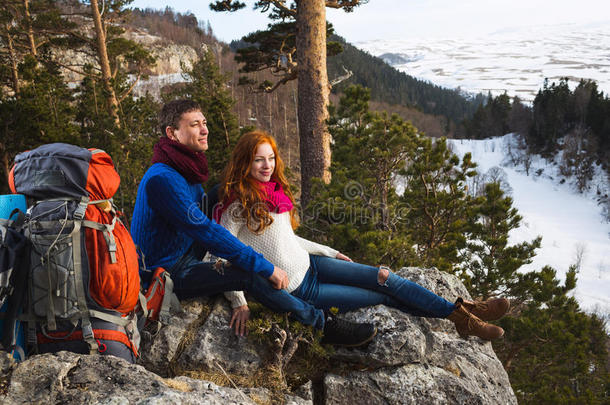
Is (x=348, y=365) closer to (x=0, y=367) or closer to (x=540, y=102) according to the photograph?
(x=0, y=367)

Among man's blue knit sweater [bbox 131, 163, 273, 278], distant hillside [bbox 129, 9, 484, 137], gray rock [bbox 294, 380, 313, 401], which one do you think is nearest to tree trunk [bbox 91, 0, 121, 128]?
man's blue knit sweater [bbox 131, 163, 273, 278]

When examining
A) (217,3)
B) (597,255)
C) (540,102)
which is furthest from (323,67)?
(540,102)

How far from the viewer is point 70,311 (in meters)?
1.74

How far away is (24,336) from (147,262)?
2.69ft

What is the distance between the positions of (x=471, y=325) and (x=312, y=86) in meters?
5.14

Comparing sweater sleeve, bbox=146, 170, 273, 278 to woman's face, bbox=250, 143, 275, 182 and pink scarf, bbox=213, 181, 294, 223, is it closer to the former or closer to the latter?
pink scarf, bbox=213, 181, 294, 223

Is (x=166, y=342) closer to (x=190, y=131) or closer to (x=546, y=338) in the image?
(x=190, y=131)

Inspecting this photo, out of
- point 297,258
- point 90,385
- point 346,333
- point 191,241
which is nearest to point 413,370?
point 346,333

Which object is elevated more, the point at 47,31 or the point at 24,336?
the point at 47,31

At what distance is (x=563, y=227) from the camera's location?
49812 mm

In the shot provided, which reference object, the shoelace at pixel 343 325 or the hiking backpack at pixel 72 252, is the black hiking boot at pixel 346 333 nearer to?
the shoelace at pixel 343 325

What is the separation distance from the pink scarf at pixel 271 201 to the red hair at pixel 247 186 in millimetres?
24

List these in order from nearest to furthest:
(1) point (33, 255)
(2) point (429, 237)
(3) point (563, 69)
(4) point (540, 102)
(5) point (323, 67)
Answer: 1. (1) point (33, 255)
2. (2) point (429, 237)
3. (5) point (323, 67)
4. (4) point (540, 102)
5. (3) point (563, 69)

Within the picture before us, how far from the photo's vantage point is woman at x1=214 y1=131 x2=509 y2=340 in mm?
2555
